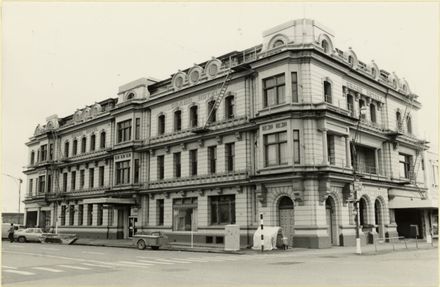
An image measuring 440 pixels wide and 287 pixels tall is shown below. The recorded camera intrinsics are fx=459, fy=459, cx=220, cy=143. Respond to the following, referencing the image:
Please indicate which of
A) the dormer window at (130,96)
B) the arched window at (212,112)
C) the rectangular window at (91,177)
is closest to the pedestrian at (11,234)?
the rectangular window at (91,177)

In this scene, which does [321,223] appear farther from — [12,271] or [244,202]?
[12,271]

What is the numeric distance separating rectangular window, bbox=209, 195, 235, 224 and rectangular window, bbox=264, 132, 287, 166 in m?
5.43

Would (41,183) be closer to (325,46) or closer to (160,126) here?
(160,126)

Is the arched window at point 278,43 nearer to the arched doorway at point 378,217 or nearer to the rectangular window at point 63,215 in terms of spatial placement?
the arched doorway at point 378,217

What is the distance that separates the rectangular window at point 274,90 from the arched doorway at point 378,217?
12.9 metres

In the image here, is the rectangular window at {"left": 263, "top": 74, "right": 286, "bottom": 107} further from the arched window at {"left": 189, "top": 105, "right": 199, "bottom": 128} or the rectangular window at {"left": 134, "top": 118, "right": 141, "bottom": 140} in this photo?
the rectangular window at {"left": 134, "top": 118, "right": 141, "bottom": 140}

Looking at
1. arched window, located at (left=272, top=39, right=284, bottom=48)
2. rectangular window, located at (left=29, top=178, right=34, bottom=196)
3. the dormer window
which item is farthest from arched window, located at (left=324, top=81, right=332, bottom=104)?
rectangular window, located at (left=29, top=178, right=34, bottom=196)

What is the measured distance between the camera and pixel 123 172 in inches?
1815

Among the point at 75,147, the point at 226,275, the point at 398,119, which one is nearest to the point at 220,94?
the point at 398,119

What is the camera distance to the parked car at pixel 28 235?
144 feet

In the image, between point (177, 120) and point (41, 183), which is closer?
point (177, 120)

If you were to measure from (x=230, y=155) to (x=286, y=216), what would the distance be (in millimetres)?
7453

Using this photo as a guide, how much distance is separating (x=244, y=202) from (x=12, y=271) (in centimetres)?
1948

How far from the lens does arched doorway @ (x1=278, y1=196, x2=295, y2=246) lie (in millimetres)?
31266
